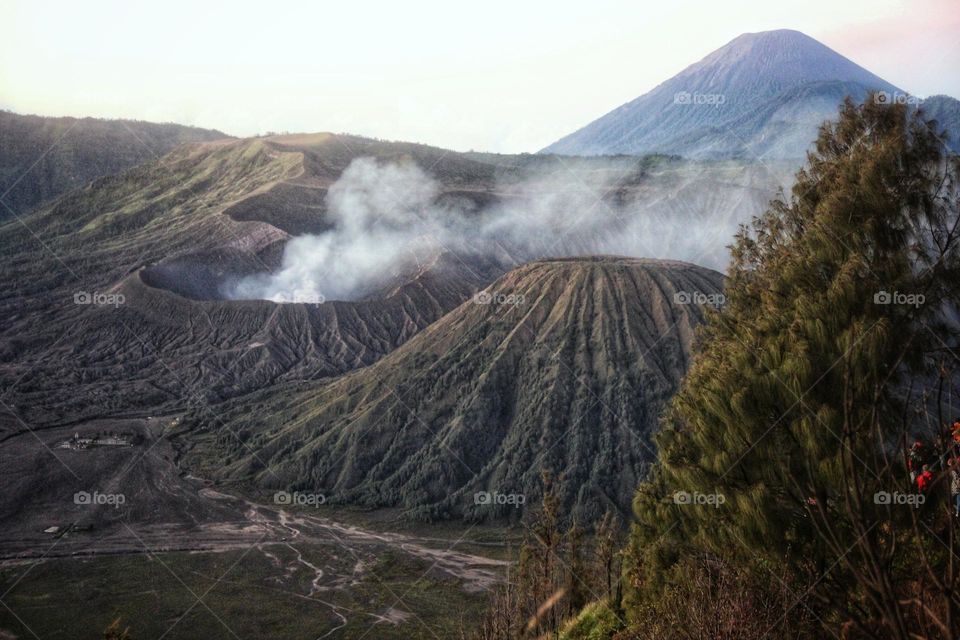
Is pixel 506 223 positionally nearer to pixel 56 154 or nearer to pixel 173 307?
pixel 173 307

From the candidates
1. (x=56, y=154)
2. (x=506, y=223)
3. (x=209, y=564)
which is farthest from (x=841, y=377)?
(x=56, y=154)

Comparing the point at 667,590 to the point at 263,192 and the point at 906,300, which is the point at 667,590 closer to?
the point at 906,300

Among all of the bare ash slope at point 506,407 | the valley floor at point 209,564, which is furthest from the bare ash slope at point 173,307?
the valley floor at point 209,564

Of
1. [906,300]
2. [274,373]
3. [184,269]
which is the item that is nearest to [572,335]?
[274,373]

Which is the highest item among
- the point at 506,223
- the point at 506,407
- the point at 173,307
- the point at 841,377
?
the point at 506,223

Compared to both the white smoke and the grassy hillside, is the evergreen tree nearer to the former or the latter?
the white smoke

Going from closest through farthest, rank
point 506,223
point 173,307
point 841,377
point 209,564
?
1. point 841,377
2. point 209,564
3. point 173,307
4. point 506,223

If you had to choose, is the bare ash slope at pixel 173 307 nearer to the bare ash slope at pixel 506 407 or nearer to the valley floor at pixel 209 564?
the bare ash slope at pixel 506 407
